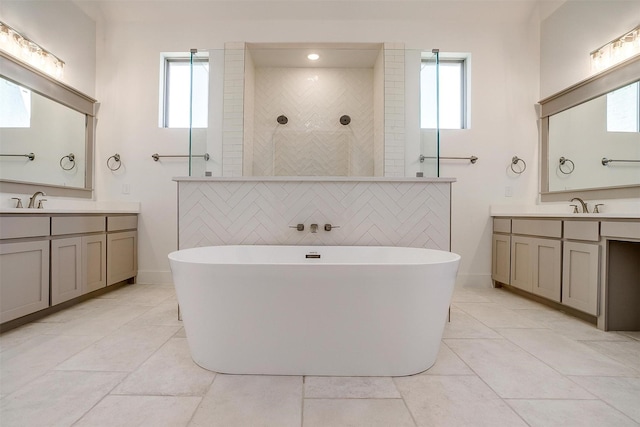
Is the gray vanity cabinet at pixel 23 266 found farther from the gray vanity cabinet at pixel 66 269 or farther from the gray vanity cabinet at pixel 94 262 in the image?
the gray vanity cabinet at pixel 94 262

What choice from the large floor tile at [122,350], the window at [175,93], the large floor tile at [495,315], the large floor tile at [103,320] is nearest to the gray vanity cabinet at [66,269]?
the large floor tile at [103,320]

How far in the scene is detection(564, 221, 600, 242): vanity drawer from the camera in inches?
89.2

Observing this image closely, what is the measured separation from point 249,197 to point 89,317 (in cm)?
151

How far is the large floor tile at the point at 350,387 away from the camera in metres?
1.41

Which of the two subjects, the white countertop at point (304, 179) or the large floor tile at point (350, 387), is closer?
the large floor tile at point (350, 387)

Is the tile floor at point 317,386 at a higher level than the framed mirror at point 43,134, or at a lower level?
lower

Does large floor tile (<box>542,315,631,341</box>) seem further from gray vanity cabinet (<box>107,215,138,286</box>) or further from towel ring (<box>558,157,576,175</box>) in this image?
gray vanity cabinet (<box>107,215,138,286</box>)

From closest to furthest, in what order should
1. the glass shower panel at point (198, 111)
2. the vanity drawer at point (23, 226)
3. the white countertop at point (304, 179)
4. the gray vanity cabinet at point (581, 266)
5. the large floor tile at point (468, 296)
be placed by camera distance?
the vanity drawer at point (23, 226)
the gray vanity cabinet at point (581, 266)
the white countertop at point (304, 179)
the glass shower panel at point (198, 111)
the large floor tile at point (468, 296)

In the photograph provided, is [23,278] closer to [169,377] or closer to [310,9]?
[169,377]

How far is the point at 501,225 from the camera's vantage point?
11.0 feet

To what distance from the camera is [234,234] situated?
2402 mm

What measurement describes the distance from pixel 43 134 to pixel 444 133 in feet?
12.8

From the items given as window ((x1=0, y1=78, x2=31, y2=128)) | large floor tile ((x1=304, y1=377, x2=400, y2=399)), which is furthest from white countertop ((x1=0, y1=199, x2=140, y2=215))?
large floor tile ((x1=304, y1=377, x2=400, y2=399))

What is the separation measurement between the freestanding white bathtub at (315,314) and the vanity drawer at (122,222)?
195cm
